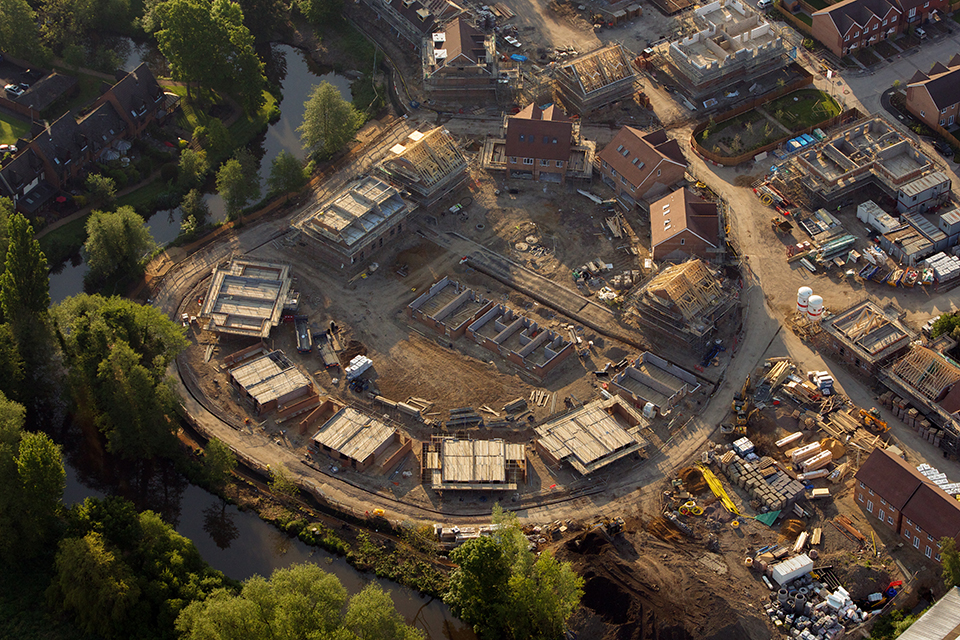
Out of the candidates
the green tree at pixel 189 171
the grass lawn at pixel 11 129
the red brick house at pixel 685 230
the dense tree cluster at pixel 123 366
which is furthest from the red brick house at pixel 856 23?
the grass lawn at pixel 11 129

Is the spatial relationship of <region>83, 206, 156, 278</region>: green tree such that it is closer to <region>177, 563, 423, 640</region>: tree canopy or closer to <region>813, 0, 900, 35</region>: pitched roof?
<region>177, 563, 423, 640</region>: tree canopy

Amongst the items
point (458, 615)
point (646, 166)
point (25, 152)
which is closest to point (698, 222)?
point (646, 166)

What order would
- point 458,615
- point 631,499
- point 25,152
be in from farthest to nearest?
1. point 25,152
2. point 631,499
3. point 458,615

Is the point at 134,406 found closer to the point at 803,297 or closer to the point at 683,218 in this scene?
the point at 683,218


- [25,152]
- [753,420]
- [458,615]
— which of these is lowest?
[458,615]

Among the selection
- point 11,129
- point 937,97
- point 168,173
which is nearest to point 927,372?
point 937,97

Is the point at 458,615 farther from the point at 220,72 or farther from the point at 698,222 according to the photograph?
the point at 220,72

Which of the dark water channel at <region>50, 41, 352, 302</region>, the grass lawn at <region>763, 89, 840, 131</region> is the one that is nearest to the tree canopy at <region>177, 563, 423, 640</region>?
the dark water channel at <region>50, 41, 352, 302</region>
